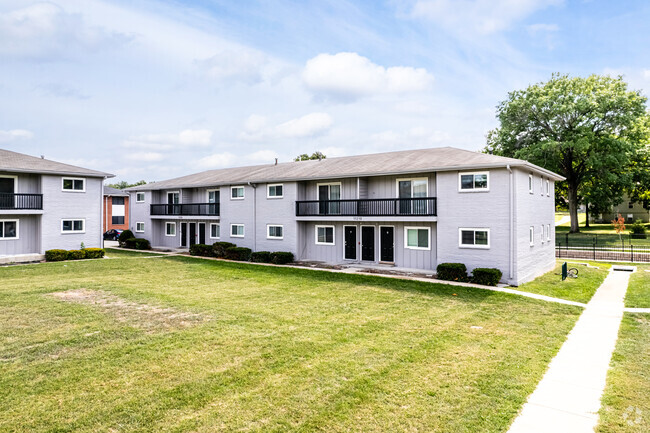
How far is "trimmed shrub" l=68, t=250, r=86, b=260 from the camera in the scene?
24.5 m

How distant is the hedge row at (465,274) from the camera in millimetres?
16422

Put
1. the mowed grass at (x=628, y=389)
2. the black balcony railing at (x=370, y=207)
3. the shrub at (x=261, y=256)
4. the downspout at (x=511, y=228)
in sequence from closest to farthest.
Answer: the mowed grass at (x=628, y=389) → the downspout at (x=511, y=228) → the black balcony railing at (x=370, y=207) → the shrub at (x=261, y=256)

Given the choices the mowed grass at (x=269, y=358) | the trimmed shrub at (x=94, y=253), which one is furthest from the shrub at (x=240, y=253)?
the mowed grass at (x=269, y=358)

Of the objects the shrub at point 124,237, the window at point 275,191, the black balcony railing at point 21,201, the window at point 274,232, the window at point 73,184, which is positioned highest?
the window at point 73,184

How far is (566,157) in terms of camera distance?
4381cm

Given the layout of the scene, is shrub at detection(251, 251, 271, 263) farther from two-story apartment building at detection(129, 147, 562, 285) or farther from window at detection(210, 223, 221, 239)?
window at detection(210, 223, 221, 239)

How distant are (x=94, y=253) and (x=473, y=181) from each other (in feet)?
78.5

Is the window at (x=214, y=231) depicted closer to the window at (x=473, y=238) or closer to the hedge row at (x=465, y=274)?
the hedge row at (x=465, y=274)

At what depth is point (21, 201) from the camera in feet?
76.5

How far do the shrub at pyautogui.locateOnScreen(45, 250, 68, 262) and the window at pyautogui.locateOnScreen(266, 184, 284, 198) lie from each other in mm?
13335

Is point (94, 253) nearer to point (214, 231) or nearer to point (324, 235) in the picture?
point (214, 231)

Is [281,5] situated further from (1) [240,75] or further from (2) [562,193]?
(2) [562,193]

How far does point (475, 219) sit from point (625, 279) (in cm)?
925

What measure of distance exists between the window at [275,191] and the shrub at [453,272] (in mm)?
11749
